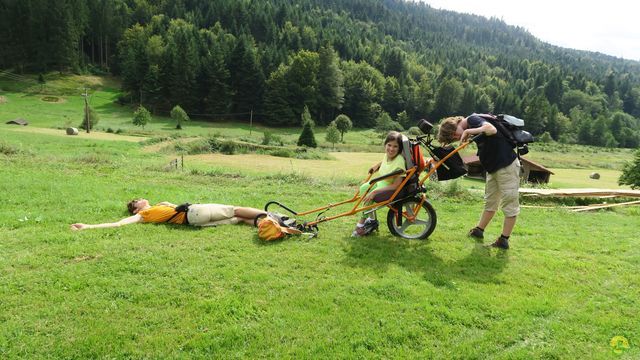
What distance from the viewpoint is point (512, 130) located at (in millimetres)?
6809

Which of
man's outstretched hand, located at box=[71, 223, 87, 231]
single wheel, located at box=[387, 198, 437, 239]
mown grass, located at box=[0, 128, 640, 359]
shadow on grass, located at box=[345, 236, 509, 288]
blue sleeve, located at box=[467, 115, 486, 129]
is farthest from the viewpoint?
single wheel, located at box=[387, 198, 437, 239]

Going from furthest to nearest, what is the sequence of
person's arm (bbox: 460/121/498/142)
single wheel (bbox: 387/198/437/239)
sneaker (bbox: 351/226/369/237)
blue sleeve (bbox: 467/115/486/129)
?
sneaker (bbox: 351/226/369/237), single wheel (bbox: 387/198/437/239), blue sleeve (bbox: 467/115/486/129), person's arm (bbox: 460/121/498/142)

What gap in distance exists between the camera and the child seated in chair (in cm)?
705

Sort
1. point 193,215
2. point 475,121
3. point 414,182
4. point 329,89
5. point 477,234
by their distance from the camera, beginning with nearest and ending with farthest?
point 475,121 → point 414,182 → point 193,215 → point 477,234 → point 329,89

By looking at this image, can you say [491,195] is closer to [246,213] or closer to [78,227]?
[246,213]

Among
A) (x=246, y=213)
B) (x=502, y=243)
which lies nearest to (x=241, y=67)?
(x=246, y=213)

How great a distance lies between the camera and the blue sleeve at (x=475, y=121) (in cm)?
665

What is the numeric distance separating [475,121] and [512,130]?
690 millimetres

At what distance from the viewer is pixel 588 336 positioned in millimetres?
4273

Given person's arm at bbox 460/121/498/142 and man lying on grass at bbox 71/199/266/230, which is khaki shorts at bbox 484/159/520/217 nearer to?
person's arm at bbox 460/121/498/142

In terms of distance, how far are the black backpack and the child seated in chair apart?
1.51 metres

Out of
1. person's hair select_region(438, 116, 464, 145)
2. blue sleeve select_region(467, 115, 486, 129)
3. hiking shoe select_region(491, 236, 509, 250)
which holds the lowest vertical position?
hiking shoe select_region(491, 236, 509, 250)

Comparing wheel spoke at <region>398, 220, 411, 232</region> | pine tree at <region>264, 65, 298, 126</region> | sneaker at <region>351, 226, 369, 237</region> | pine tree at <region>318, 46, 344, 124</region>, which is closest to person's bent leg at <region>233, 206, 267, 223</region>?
sneaker at <region>351, 226, 369, 237</region>

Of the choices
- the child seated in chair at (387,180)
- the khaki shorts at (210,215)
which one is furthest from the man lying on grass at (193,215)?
the child seated in chair at (387,180)
